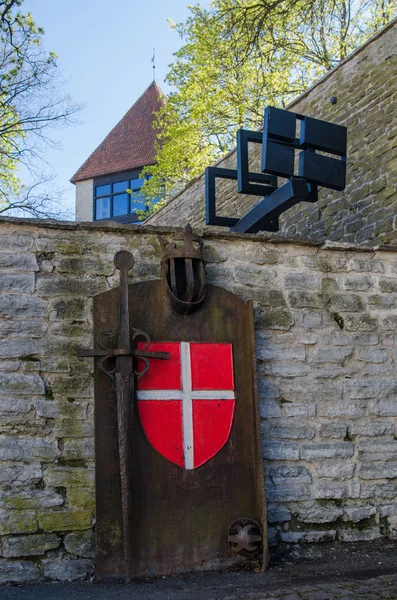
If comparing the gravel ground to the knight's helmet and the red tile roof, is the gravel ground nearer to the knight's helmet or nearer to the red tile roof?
the knight's helmet

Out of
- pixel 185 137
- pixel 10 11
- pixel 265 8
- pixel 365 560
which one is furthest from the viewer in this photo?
pixel 185 137

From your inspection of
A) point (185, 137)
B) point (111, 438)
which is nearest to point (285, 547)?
point (111, 438)

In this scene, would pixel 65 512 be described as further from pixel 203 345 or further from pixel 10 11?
pixel 10 11

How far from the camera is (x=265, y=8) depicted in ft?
29.9

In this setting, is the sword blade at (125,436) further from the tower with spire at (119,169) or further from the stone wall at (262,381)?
the tower with spire at (119,169)

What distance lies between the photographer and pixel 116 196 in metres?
20.5

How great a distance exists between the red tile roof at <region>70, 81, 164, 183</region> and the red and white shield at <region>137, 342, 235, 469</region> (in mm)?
16767

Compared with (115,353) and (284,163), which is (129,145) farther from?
(115,353)

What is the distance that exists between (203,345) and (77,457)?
2.77 ft

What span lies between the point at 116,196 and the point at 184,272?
17.2m

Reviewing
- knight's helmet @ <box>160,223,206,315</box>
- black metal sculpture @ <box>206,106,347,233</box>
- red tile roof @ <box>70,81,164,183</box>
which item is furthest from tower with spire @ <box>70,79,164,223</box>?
knight's helmet @ <box>160,223,206,315</box>

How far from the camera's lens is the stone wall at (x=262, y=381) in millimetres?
3311

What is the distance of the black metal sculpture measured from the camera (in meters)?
5.85

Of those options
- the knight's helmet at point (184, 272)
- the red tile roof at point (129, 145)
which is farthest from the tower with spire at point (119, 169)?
the knight's helmet at point (184, 272)
